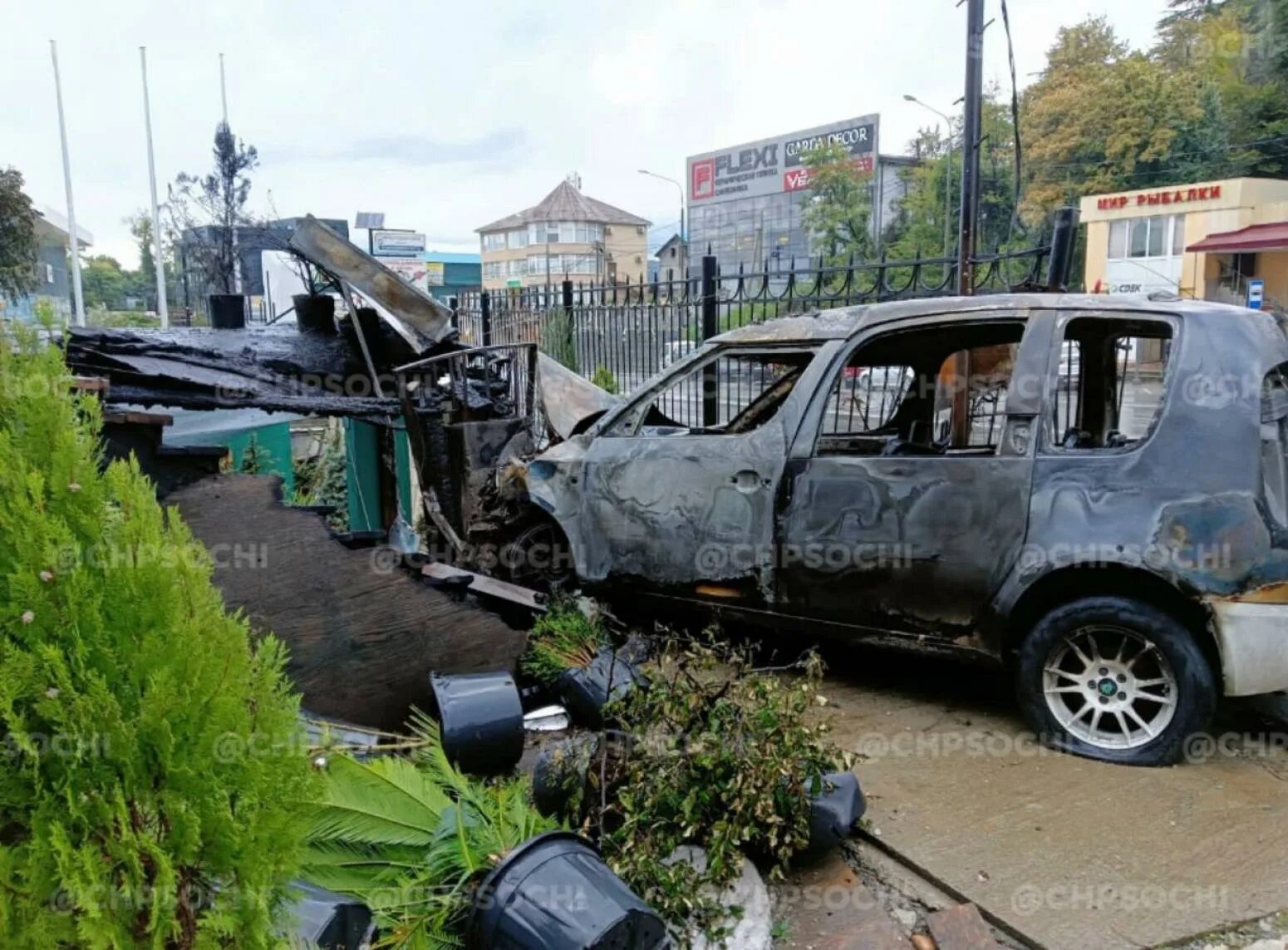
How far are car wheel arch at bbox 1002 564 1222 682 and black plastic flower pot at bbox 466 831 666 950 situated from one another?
2.27 meters

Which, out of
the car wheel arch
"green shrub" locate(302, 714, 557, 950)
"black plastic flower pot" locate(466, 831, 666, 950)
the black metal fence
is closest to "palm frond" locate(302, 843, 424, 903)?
"green shrub" locate(302, 714, 557, 950)

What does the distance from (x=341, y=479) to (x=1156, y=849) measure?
8.22m

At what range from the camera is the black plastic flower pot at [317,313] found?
732 cm

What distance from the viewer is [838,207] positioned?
45812 mm

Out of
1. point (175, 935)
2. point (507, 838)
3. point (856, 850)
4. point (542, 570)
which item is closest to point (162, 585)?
point (175, 935)

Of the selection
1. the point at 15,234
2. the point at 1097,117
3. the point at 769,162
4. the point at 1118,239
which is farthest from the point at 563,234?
the point at 15,234

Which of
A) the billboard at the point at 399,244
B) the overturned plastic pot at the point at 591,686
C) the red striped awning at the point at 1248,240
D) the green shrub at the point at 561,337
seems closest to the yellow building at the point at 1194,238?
the red striped awning at the point at 1248,240

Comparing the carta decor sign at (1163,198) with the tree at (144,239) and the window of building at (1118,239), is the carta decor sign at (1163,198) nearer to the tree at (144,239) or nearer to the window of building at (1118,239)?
the window of building at (1118,239)

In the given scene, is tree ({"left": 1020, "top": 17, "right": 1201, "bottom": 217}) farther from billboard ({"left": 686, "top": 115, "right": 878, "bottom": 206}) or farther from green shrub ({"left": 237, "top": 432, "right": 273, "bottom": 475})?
green shrub ({"left": 237, "top": 432, "right": 273, "bottom": 475})

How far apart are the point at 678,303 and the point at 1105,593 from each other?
5.71 meters

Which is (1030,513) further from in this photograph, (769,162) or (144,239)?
(769,162)

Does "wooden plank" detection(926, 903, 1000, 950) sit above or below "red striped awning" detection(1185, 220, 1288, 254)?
below

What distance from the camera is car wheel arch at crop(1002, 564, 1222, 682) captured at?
3537 millimetres

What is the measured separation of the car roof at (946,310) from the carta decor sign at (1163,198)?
2965 centimetres
